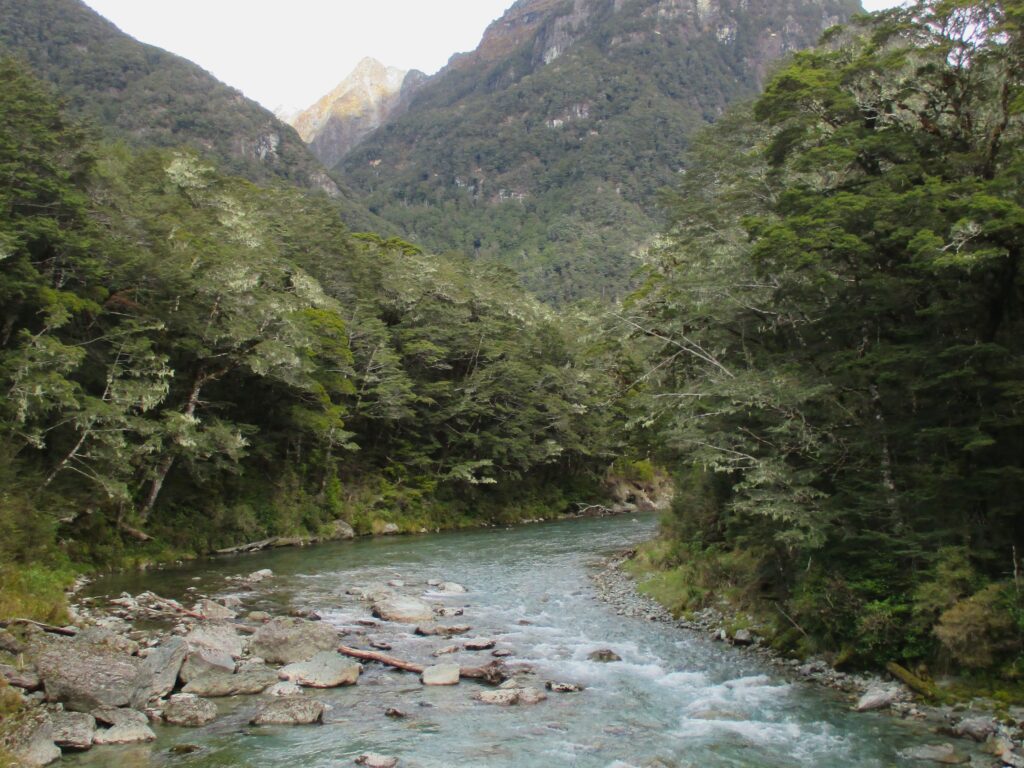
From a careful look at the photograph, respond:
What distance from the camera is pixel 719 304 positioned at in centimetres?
1565

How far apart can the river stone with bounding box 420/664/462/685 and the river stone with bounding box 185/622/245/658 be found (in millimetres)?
3356

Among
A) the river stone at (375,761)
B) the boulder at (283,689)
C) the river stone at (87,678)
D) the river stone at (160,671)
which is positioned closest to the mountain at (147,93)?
the river stone at (160,671)

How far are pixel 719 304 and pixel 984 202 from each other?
6.27 meters

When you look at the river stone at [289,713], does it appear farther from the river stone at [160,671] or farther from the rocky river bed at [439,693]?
the river stone at [160,671]

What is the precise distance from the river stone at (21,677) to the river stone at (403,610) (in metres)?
7.79

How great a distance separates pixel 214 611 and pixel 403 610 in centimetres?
414

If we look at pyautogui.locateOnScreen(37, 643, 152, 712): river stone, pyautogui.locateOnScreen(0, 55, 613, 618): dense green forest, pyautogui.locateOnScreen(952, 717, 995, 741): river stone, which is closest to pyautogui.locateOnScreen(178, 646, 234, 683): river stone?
pyautogui.locateOnScreen(37, 643, 152, 712): river stone

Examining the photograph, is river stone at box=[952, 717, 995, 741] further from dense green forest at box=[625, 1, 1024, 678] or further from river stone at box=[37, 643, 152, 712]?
river stone at box=[37, 643, 152, 712]

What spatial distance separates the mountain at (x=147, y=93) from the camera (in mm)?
109250

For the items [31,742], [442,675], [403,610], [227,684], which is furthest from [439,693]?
[403,610]

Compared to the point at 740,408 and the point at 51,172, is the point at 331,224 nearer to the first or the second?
the point at 51,172

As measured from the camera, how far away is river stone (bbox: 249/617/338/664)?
1266 centimetres

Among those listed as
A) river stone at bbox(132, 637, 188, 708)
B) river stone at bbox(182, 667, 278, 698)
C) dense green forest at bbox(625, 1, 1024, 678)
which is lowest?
river stone at bbox(182, 667, 278, 698)

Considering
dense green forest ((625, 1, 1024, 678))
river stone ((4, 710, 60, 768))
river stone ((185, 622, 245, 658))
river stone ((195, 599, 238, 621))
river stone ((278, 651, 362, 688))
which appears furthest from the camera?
river stone ((195, 599, 238, 621))
